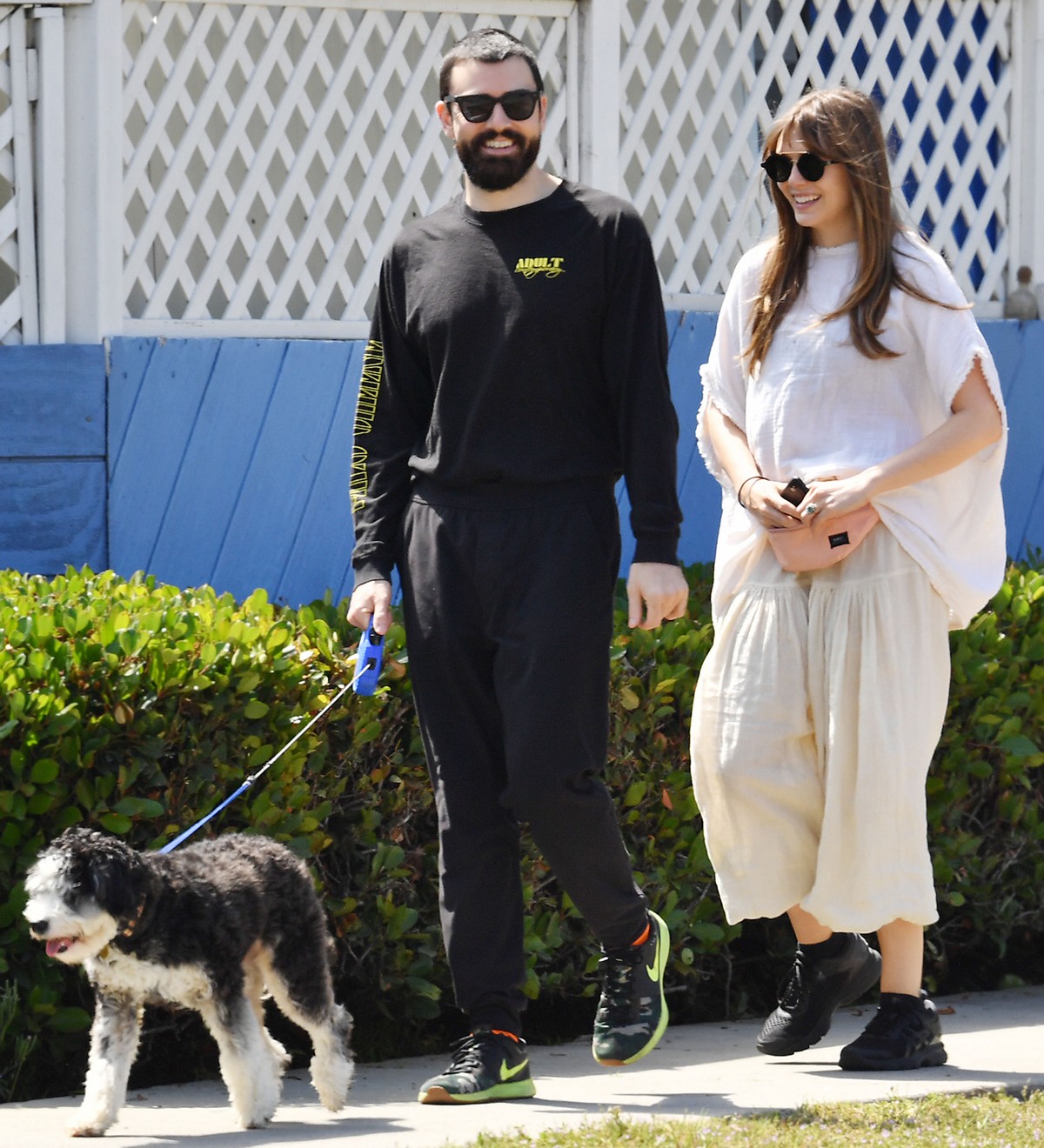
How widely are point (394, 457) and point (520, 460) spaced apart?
41 cm

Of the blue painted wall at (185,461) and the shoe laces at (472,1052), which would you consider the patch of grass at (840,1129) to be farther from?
the blue painted wall at (185,461)

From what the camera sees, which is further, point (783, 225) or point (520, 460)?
point (783, 225)

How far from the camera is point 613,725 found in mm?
5547

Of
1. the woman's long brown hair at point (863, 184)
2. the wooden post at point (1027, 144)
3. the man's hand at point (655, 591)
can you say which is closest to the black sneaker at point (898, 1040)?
the man's hand at point (655, 591)

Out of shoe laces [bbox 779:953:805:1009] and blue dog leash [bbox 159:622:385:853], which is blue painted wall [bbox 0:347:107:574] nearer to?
blue dog leash [bbox 159:622:385:853]

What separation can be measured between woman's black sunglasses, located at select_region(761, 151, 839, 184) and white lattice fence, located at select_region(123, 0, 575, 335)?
2509 mm

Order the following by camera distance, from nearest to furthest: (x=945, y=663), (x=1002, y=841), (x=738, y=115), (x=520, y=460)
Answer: (x=520, y=460) → (x=945, y=663) → (x=1002, y=841) → (x=738, y=115)

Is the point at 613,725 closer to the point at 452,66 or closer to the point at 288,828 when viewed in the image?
the point at 288,828

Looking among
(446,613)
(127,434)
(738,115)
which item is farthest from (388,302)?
(738,115)

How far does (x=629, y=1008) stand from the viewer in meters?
4.55

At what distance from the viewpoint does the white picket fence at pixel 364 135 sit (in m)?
6.52

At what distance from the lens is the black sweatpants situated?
4.34 meters

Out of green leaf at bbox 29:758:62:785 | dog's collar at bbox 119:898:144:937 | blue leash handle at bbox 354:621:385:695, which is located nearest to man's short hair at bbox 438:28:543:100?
blue leash handle at bbox 354:621:385:695

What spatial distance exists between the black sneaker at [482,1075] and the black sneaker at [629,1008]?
0.20 m
